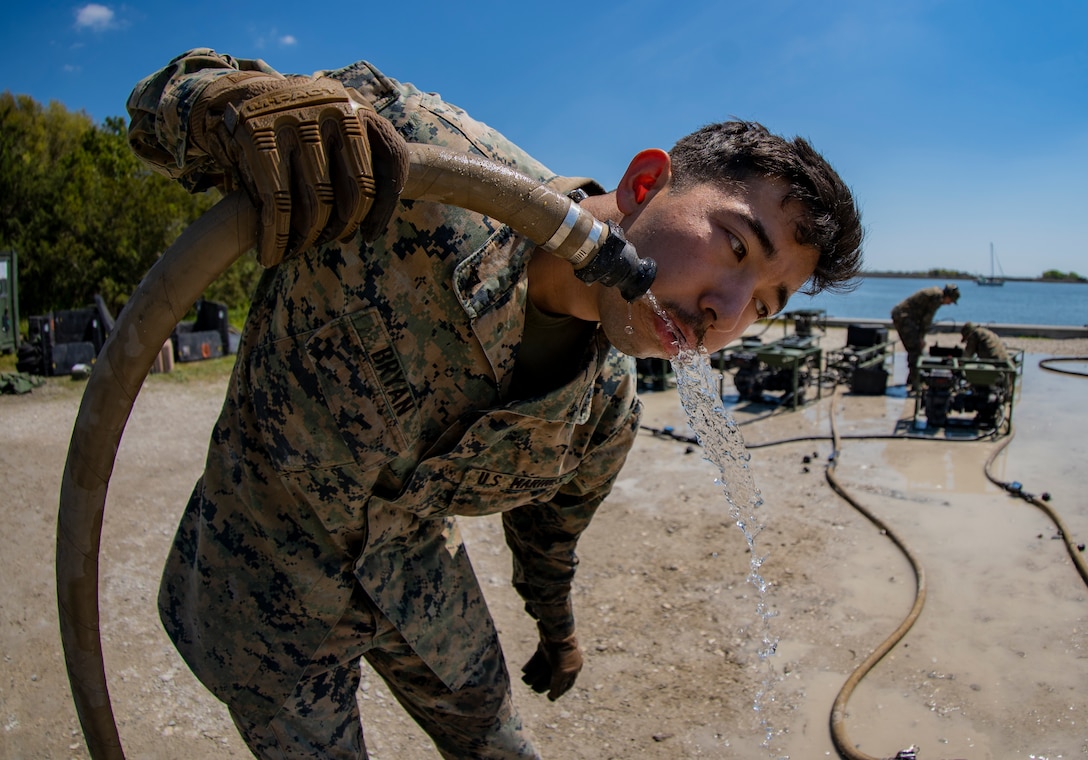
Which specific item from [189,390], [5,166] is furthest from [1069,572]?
[5,166]

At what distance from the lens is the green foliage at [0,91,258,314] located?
1544 centimetres

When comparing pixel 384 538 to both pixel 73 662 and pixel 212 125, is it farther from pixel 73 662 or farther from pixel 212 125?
pixel 212 125

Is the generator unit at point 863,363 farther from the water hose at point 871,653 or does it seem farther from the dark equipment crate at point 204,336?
the dark equipment crate at point 204,336

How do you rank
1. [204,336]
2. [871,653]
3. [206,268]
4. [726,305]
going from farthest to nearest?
1. [204,336]
2. [871,653]
3. [726,305]
4. [206,268]

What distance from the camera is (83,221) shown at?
1561 cm

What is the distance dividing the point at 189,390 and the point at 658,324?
8929 millimetres

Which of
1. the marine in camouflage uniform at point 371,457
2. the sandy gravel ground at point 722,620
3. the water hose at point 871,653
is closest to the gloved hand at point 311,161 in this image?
the marine in camouflage uniform at point 371,457

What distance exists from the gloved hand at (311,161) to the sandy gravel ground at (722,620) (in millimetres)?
2581

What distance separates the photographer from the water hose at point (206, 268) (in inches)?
54.8

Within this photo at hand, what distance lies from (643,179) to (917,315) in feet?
35.2

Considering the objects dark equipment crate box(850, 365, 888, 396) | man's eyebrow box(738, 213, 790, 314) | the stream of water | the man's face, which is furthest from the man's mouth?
dark equipment crate box(850, 365, 888, 396)

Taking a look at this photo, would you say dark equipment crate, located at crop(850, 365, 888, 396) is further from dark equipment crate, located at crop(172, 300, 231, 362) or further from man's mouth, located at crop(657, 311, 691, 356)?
man's mouth, located at crop(657, 311, 691, 356)

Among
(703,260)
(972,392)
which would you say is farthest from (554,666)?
(972,392)

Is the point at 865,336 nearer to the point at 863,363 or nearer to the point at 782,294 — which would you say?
the point at 863,363
